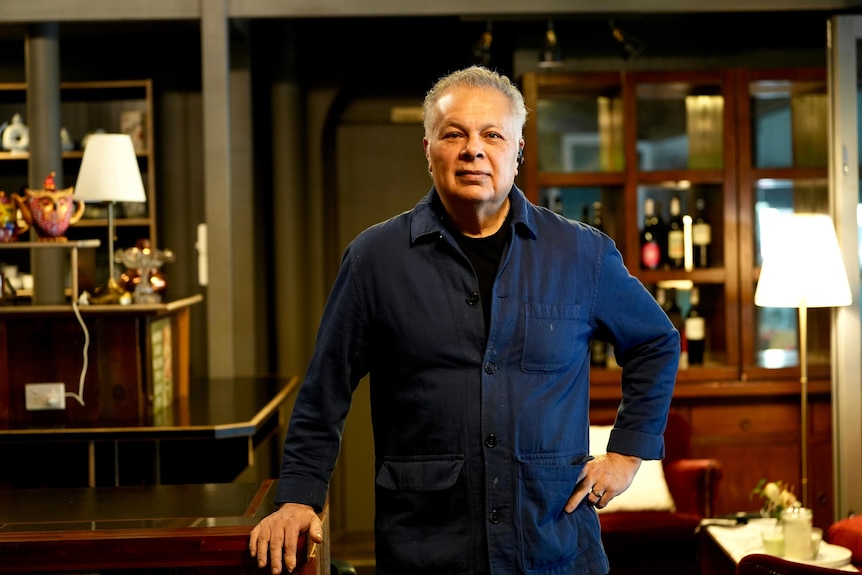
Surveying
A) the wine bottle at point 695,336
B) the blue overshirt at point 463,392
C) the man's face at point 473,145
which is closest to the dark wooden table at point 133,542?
the blue overshirt at point 463,392

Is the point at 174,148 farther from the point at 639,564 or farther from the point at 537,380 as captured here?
the point at 537,380

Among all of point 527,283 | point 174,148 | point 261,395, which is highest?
point 174,148

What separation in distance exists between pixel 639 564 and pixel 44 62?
10.9 ft

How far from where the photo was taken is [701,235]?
5.07 m

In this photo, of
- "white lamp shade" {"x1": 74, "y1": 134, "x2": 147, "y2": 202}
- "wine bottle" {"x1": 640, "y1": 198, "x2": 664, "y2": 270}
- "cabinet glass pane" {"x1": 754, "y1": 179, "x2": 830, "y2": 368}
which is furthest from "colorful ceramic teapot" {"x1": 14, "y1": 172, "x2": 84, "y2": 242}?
"cabinet glass pane" {"x1": 754, "y1": 179, "x2": 830, "y2": 368}

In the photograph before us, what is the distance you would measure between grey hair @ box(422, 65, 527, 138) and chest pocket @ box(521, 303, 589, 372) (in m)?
0.32

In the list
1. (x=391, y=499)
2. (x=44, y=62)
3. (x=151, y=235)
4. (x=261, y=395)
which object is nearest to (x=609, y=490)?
(x=391, y=499)

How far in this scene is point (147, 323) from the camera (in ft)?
11.6

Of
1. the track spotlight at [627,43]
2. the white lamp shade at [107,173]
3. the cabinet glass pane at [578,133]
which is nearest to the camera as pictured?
the white lamp shade at [107,173]

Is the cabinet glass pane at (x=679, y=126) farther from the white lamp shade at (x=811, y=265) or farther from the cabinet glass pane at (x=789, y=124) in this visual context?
the white lamp shade at (x=811, y=265)

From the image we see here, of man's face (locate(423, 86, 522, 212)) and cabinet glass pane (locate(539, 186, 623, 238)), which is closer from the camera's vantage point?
man's face (locate(423, 86, 522, 212))

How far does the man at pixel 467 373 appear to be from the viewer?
1729 millimetres

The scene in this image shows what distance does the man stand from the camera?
173 cm

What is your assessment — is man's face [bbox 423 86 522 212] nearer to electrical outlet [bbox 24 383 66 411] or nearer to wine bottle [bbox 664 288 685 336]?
electrical outlet [bbox 24 383 66 411]
